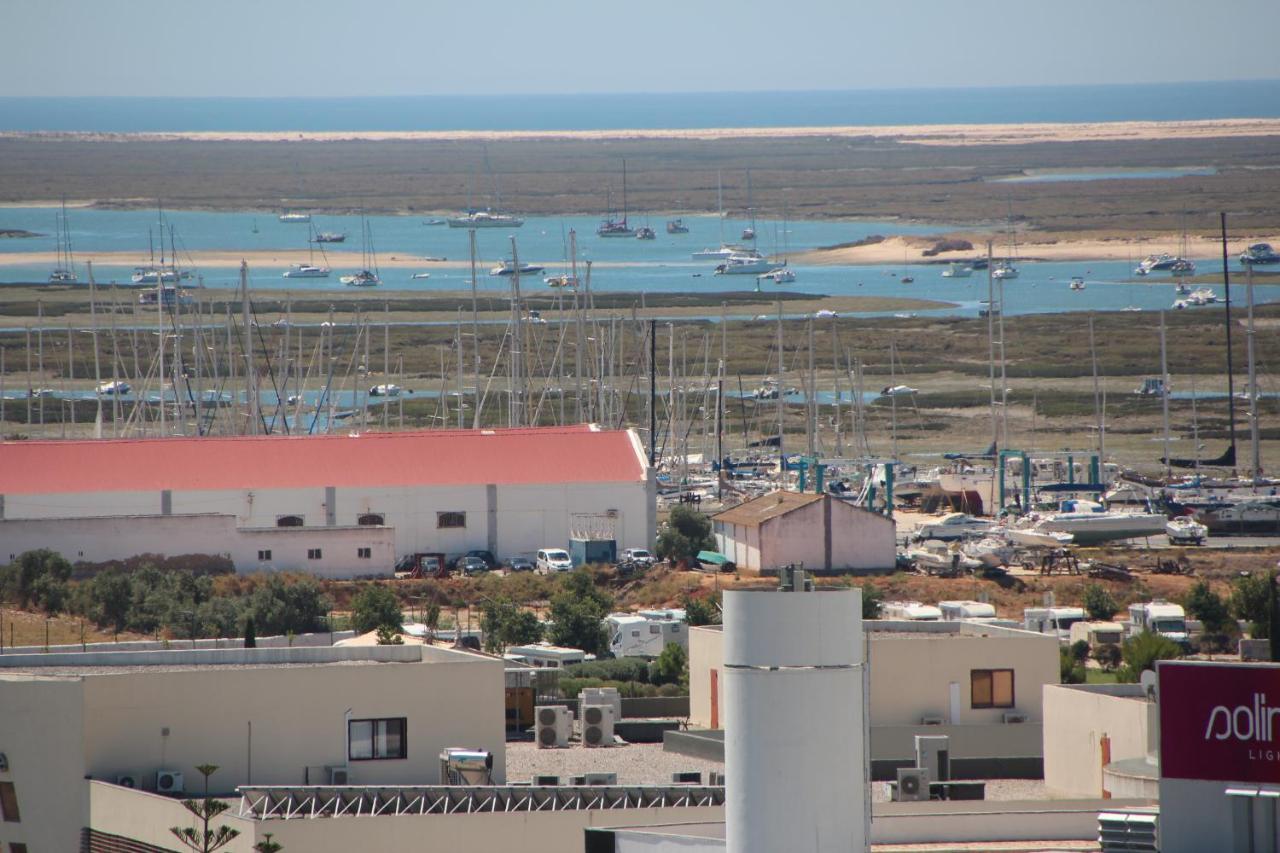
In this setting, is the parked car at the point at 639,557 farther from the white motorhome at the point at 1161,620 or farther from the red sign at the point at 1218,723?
the red sign at the point at 1218,723

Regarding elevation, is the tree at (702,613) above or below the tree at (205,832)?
above

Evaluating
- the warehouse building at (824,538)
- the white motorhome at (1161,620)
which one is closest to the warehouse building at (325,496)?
the warehouse building at (824,538)

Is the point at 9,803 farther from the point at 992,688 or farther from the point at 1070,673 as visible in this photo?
the point at 1070,673

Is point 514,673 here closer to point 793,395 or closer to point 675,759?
point 675,759

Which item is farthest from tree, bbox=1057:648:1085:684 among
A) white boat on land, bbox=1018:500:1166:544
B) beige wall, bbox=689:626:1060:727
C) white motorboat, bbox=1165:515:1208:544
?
white motorboat, bbox=1165:515:1208:544

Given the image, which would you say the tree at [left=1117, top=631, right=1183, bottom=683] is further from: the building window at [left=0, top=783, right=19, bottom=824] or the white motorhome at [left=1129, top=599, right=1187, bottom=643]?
the building window at [left=0, top=783, right=19, bottom=824]

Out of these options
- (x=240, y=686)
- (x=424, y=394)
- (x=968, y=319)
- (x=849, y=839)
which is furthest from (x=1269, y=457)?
(x=849, y=839)
